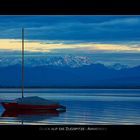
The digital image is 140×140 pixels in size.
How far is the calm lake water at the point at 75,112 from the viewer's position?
9.33 ft

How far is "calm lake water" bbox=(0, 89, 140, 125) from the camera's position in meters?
2.84

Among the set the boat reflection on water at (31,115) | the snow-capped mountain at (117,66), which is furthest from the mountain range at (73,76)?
the boat reflection on water at (31,115)

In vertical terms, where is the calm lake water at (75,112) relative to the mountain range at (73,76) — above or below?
below

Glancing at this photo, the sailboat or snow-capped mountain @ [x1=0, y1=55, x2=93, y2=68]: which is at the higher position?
snow-capped mountain @ [x1=0, y1=55, x2=93, y2=68]

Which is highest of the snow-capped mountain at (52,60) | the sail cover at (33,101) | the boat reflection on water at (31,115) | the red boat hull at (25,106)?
the snow-capped mountain at (52,60)

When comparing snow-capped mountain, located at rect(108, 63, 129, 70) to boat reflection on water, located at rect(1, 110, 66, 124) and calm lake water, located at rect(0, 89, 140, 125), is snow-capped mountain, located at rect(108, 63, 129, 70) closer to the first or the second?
calm lake water, located at rect(0, 89, 140, 125)

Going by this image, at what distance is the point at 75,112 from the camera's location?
2.83 m

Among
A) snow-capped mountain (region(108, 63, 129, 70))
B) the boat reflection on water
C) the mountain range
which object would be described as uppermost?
snow-capped mountain (region(108, 63, 129, 70))

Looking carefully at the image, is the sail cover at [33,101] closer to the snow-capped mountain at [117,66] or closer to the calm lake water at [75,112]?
the calm lake water at [75,112]

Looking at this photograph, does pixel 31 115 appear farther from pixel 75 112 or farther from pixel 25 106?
pixel 75 112

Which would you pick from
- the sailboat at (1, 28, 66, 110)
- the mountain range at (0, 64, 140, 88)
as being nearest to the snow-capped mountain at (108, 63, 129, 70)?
the mountain range at (0, 64, 140, 88)

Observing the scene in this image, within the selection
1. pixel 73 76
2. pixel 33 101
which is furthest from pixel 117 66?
pixel 33 101

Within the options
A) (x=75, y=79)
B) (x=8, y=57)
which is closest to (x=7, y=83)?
(x=8, y=57)
